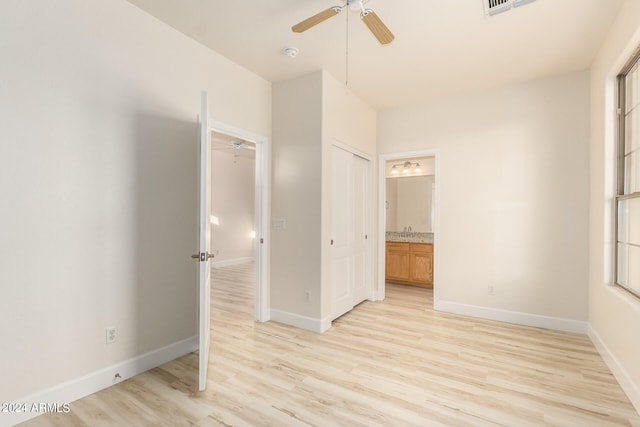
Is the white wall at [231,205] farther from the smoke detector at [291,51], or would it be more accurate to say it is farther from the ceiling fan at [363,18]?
the ceiling fan at [363,18]

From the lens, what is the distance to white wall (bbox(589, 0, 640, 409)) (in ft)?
6.97

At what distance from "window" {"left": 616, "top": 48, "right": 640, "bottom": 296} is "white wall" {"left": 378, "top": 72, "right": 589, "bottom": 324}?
74cm

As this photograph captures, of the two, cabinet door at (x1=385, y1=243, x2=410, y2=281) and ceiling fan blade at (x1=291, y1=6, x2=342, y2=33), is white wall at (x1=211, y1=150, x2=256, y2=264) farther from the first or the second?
ceiling fan blade at (x1=291, y1=6, x2=342, y2=33)

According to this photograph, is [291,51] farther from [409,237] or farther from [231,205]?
[231,205]

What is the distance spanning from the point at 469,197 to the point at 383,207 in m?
1.21

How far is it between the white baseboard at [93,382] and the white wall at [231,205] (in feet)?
16.4

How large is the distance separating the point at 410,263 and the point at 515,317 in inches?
76.8

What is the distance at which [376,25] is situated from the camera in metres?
1.93

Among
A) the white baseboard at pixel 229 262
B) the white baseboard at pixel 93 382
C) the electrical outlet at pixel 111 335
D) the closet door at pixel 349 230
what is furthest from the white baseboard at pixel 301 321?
the white baseboard at pixel 229 262

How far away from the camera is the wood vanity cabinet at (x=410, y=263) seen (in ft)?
17.3

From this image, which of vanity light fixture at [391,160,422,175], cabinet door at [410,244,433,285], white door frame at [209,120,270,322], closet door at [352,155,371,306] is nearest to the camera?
white door frame at [209,120,270,322]

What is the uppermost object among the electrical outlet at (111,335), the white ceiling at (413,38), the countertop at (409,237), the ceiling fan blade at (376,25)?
the white ceiling at (413,38)

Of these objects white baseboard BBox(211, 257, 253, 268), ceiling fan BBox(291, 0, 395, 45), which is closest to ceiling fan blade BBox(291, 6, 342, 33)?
ceiling fan BBox(291, 0, 395, 45)

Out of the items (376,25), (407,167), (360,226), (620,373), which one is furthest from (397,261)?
(376,25)
